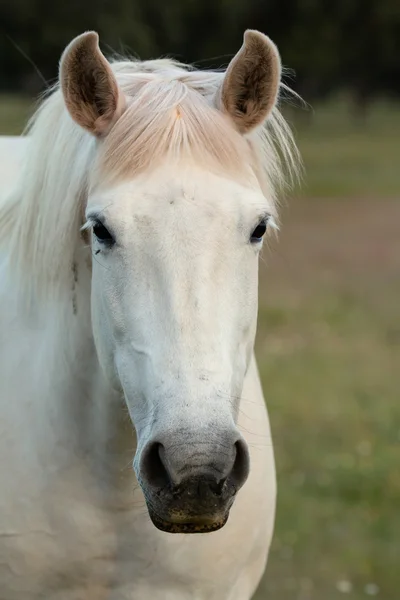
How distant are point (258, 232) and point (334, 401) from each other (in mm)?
5081

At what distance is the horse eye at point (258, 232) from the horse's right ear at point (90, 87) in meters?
0.45

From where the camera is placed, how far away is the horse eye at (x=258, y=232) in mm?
2096

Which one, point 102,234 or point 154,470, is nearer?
point 154,470

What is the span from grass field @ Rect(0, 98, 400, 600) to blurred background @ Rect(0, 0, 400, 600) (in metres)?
0.01

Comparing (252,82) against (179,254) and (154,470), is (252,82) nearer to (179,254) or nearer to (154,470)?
(179,254)

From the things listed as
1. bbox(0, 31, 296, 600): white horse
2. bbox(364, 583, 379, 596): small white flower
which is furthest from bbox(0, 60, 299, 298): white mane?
bbox(364, 583, 379, 596): small white flower

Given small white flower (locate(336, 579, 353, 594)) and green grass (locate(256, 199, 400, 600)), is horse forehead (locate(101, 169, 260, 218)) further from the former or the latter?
small white flower (locate(336, 579, 353, 594))

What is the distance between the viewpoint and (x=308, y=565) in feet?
15.1

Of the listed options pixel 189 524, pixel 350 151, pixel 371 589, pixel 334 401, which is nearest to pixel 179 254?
pixel 189 524

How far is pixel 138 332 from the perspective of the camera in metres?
2.00

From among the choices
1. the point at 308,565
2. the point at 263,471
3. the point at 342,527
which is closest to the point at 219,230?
the point at 263,471

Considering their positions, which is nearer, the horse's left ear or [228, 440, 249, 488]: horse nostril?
[228, 440, 249, 488]: horse nostril

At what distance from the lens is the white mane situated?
6.97 feet

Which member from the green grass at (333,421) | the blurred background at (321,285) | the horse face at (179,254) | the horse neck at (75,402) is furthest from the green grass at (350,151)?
the horse face at (179,254)
